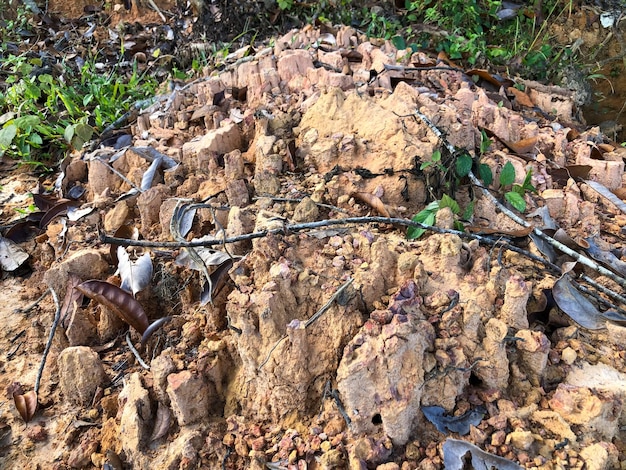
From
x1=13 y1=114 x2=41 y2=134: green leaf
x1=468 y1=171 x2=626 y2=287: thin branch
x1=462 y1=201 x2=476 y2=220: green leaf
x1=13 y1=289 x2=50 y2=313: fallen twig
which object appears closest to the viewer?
x1=468 y1=171 x2=626 y2=287: thin branch

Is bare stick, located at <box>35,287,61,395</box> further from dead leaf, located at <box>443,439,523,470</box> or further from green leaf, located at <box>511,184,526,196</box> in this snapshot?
green leaf, located at <box>511,184,526,196</box>

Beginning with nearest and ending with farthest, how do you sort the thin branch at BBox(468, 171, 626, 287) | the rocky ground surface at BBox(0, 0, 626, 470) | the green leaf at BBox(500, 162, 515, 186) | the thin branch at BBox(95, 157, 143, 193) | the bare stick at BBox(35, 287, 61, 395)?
the rocky ground surface at BBox(0, 0, 626, 470), the thin branch at BBox(468, 171, 626, 287), the bare stick at BBox(35, 287, 61, 395), the green leaf at BBox(500, 162, 515, 186), the thin branch at BBox(95, 157, 143, 193)

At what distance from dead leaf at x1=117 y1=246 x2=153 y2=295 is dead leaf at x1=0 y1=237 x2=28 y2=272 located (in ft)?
2.65

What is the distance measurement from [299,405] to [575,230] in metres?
1.39

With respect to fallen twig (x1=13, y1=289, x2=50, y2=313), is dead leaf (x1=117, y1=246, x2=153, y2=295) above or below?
above

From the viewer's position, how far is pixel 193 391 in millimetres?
1592

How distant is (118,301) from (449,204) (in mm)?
1323

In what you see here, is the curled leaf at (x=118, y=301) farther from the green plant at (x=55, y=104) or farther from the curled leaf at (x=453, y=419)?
the green plant at (x=55, y=104)

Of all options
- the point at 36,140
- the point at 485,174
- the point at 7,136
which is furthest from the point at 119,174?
the point at 485,174

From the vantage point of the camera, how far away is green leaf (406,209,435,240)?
1877 millimetres

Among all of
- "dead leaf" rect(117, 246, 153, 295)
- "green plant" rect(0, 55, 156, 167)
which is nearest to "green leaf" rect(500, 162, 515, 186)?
"dead leaf" rect(117, 246, 153, 295)

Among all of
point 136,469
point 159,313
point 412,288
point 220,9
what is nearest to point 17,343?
point 159,313

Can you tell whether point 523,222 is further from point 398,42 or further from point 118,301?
point 398,42

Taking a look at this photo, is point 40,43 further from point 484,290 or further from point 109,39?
point 484,290
